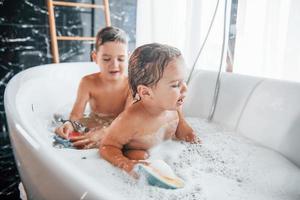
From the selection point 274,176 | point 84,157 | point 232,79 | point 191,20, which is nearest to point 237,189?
point 274,176

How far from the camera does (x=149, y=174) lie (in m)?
0.77

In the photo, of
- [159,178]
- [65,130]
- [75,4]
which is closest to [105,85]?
[65,130]

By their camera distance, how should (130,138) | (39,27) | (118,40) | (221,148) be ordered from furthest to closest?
1. (39,27)
2. (118,40)
3. (221,148)
4. (130,138)

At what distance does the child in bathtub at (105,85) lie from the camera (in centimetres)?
133

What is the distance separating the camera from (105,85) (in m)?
1.48

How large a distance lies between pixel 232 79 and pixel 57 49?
1.29 metres

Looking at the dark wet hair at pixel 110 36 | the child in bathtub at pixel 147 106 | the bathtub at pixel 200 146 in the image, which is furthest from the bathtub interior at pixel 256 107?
the dark wet hair at pixel 110 36

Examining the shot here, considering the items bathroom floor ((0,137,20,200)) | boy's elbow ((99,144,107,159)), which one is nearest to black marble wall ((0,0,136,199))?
bathroom floor ((0,137,20,200))

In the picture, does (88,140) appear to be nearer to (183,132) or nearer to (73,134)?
(73,134)

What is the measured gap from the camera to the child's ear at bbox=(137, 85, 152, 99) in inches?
37.1

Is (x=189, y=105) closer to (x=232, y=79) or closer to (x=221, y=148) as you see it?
(x=232, y=79)

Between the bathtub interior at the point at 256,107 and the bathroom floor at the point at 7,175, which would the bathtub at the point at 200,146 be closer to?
the bathtub interior at the point at 256,107

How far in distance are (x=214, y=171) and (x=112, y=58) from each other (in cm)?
62

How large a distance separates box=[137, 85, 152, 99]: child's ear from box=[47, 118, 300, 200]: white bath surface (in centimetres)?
Result: 21
